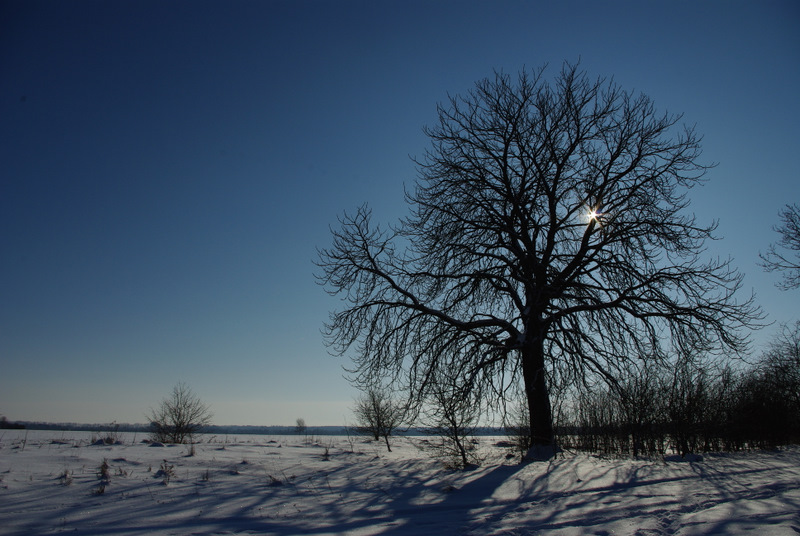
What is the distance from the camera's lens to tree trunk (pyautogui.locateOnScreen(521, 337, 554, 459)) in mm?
10844

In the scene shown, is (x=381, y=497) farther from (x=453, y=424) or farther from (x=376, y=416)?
(x=376, y=416)

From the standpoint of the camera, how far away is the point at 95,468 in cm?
745

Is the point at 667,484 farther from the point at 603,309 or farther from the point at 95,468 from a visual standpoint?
the point at 95,468

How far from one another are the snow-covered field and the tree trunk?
945mm

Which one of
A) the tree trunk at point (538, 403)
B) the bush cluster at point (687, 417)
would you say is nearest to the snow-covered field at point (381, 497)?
the tree trunk at point (538, 403)

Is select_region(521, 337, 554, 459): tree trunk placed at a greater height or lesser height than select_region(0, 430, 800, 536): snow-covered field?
greater

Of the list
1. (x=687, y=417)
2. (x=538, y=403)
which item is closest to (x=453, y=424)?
(x=538, y=403)

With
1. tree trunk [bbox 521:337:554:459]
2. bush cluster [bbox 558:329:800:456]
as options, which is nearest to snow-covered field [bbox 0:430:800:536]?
tree trunk [bbox 521:337:554:459]

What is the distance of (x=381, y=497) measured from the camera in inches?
279

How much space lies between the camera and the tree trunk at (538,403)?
35.6 ft

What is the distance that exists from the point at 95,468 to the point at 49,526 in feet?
10.7

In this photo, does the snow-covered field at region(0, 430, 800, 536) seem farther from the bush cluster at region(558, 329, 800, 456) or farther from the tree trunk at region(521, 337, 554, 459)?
the bush cluster at region(558, 329, 800, 456)

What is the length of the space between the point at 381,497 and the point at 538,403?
18.3 ft

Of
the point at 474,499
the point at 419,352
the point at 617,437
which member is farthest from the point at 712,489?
the point at 617,437
